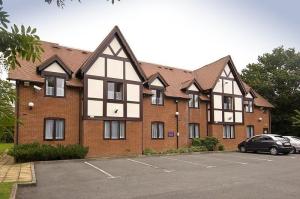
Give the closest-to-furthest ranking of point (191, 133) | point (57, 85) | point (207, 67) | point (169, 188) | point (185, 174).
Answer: point (169, 188) < point (185, 174) < point (57, 85) < point (191, 133) < point (207, 67)

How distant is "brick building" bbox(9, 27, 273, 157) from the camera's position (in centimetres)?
2309

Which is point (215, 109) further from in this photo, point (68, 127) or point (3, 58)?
point (3, 58)

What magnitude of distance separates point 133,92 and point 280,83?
938 inches

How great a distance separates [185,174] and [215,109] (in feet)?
56.4

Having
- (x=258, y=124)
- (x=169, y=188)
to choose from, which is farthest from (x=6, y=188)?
(x=258, y=124)

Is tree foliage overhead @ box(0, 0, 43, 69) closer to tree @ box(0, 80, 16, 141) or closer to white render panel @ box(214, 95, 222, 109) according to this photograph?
tree @ box(0, 80, 16, 141)

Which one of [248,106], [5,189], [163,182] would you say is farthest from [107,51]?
[248,106]

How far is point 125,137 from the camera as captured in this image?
2609cm

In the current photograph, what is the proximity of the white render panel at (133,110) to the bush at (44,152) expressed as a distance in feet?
16.4

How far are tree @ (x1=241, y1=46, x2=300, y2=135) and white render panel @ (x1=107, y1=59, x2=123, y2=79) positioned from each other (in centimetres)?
2333

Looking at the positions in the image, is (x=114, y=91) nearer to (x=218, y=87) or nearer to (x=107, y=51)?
(x=107, y=51)

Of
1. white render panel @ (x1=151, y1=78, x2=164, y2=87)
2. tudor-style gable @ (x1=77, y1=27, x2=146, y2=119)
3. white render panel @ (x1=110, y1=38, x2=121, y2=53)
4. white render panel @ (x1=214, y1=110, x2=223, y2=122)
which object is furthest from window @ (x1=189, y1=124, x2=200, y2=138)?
white render panel @ (x1=110, y1=38, x2=121, y2=53)

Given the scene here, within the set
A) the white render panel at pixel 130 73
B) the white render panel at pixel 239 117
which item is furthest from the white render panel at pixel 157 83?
the white render panel at pixel 239 117

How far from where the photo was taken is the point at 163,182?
45.0 feet
